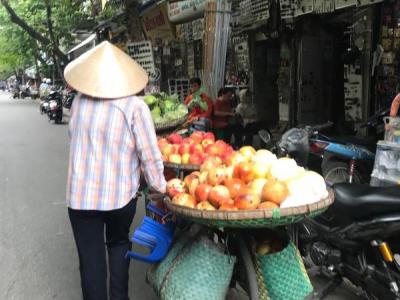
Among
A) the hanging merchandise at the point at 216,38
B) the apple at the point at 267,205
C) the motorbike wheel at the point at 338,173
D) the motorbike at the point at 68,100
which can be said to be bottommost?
the motorbike wheel at the point at 338,173

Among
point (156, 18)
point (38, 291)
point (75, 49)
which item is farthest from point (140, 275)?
point (75, 49)

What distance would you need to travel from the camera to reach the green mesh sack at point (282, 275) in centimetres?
282

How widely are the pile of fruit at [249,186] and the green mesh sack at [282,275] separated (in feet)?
1.28

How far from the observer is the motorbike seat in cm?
296

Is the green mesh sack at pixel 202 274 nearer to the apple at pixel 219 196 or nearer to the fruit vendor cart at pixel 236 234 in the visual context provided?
the fruit vendor cart at pixel 236 234

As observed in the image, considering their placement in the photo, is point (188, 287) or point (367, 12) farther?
point (367, 12)

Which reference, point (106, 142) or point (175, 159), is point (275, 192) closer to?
point (106, 142)

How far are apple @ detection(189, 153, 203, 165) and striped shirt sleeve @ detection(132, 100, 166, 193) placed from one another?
1.60 ft

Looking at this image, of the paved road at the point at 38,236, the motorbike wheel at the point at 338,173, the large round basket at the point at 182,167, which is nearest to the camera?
the large round basket at the point at 182,167

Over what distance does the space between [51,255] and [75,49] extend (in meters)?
23.3

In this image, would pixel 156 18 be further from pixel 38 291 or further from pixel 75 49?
pixel 75 49

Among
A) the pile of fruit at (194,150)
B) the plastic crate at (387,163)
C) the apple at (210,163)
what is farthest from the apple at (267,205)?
the plastic crate at (387,163)

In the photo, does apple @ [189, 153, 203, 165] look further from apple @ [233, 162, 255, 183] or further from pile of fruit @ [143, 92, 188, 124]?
pile of fruit @ [143, 92, 188, 124]

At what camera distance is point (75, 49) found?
26.8 meters
